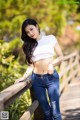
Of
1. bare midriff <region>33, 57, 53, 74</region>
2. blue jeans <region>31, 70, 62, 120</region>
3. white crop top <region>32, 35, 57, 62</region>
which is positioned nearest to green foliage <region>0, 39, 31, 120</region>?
blue jeans <region>31, 70, 62, 120</region>

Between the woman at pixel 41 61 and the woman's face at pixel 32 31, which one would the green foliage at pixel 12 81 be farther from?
the woman's face at pixel 32 31

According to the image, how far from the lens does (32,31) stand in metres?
4.94

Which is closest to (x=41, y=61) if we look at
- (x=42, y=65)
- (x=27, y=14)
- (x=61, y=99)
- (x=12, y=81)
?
(x=42, y=65)

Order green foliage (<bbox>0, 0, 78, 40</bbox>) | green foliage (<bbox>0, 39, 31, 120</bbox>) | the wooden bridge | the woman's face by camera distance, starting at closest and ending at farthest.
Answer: the wooden bridge, the woman's face, green foliage (<bbox>0, 39, 31, 120</bbox>), green foliage (<bbox>0, 0, 78, 40</bbox>)

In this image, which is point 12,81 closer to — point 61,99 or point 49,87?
point 61,99

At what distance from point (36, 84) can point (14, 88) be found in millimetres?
596

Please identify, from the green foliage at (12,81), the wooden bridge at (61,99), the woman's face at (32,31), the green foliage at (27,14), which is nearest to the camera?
the wooden bridge at (61,99)

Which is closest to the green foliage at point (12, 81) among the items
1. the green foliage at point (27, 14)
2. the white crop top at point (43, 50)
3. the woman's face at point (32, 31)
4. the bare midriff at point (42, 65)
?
the bare midriff at point (42, 65)

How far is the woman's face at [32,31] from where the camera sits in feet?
16.2

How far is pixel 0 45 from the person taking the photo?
24.8 feet

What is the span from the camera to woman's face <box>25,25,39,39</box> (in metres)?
4.93

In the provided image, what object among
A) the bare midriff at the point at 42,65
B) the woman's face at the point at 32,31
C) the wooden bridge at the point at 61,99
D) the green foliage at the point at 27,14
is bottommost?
the wooden bridge at the point at 61,99

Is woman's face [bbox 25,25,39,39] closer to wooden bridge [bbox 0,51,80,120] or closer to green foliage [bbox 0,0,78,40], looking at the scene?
wooden bridge [bbox 0,51,80,120]

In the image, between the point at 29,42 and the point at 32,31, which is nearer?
the point at 32,31
